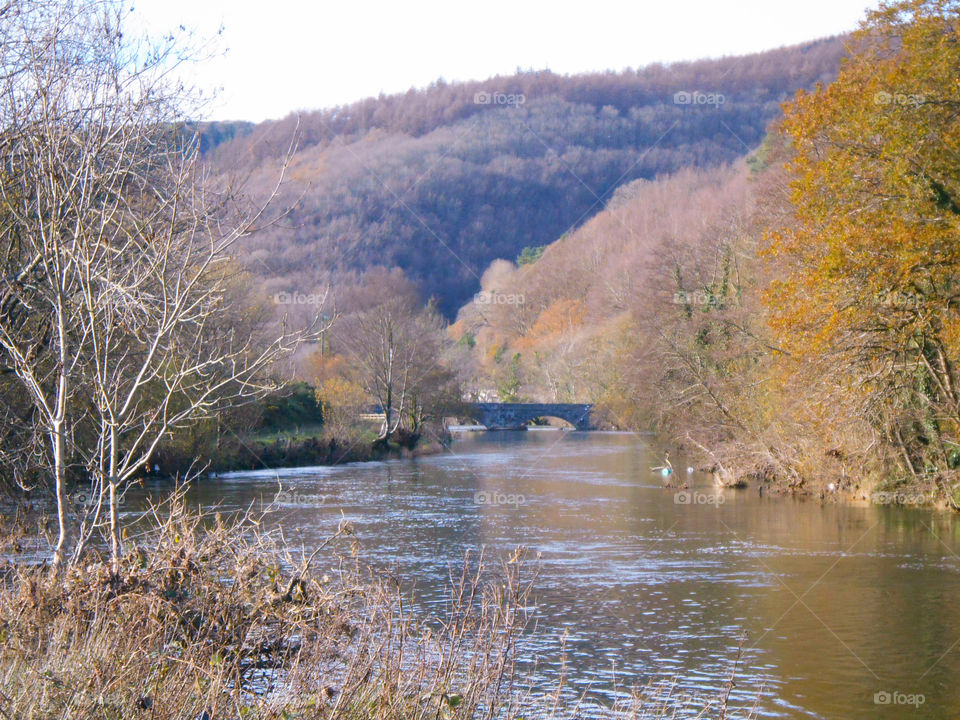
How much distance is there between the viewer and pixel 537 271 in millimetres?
119688

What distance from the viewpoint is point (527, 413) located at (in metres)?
75.8

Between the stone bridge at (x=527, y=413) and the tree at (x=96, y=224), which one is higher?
the tree at (x=96, y=224)

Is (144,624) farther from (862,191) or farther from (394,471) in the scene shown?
(394,471)

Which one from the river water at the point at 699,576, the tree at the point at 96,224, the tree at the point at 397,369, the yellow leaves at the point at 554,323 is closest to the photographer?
the tree at the point at 96,224

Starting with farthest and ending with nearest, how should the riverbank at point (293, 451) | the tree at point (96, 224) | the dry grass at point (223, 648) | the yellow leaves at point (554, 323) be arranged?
the yellow leaves at point (554, 323) < the riverbank at point (293, 451) < the tree at point (96, 224) < the dry grass at point (223, 648)

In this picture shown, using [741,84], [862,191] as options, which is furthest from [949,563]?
[741,84]

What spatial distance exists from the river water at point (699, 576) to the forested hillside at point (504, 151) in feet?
321

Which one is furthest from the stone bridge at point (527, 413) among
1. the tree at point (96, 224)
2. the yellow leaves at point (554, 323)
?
the tree at point (96, 224)

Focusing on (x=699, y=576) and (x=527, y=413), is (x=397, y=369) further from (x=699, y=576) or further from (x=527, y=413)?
(x=699, y=576)

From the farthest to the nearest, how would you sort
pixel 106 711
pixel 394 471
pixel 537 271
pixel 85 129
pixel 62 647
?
1. pixel 537 271
2. pixel 394 471
3. pixel 85 129
4. pixel 62 647
5. pixel 106 711

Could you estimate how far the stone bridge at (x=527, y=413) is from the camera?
246 ft

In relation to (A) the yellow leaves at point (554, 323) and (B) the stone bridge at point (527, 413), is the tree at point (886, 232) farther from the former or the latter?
(A) the yellow leaves at point (554, 323)

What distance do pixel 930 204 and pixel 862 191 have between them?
1.45 meters

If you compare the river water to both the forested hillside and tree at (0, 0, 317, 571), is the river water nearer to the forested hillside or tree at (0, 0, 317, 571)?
tree at (0, 0, 317, 571)
